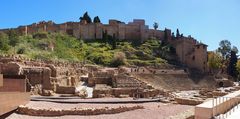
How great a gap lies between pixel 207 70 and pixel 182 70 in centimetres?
997

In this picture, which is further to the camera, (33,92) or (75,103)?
(33,92)

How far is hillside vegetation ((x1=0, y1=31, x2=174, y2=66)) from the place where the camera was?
4809 cm

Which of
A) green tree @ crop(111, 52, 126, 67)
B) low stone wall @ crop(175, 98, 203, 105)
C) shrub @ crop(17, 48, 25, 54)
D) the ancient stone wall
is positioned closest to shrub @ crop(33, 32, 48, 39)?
shrub @ crop(17, 48, 25, 54)

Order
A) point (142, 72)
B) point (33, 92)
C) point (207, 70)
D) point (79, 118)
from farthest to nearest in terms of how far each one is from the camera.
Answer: point (207, 70), point (142, 72), point (33, 92), point (79, 118)

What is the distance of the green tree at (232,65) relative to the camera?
63.2m

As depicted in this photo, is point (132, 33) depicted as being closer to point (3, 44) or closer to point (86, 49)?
point (86, 49)

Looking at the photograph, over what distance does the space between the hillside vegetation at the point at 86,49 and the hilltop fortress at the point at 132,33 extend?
1.68 meters

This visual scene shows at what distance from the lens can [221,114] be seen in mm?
8828

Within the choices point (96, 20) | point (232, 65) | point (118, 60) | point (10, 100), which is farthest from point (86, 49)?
point (10, 100)

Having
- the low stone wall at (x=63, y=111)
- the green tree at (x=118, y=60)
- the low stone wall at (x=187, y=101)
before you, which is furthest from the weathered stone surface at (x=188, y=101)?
the green tree at (x=118, y=60)

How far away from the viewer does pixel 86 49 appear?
60.2 metres

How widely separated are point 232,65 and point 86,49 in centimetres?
2893

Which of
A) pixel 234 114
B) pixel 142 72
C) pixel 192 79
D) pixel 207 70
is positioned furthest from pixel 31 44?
pixel 234 114

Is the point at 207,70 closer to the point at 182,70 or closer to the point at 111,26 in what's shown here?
the point at 182,70
